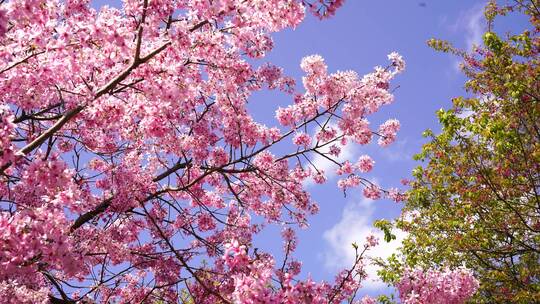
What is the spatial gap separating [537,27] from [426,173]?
5242 millimetres

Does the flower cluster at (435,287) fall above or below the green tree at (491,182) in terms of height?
below

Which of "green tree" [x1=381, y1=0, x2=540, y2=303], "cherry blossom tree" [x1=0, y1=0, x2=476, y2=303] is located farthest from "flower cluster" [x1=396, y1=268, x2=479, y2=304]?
"green tree" [x1=381, y1=0, x2=540, y2=303]

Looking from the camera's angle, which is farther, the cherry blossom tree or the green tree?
the green tree

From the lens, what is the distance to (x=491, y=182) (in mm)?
10953

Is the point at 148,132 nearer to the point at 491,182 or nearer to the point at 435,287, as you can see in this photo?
the point at 435,287

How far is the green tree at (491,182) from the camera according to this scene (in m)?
11.6

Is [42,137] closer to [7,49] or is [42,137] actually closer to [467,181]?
[7,49]

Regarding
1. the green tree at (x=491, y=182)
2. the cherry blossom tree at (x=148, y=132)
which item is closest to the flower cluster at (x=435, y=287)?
the cherry blossom tree at (x=148, y=132)

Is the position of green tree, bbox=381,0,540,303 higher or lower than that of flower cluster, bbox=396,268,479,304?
higher

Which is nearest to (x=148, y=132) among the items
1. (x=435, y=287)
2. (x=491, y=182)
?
(x=435, y=287)

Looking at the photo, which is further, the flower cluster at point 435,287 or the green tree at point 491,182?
the green tree at point 491,182

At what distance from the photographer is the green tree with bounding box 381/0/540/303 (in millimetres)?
11586

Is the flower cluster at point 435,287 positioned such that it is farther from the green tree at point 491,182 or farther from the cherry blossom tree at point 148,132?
the green tree at point 491,182

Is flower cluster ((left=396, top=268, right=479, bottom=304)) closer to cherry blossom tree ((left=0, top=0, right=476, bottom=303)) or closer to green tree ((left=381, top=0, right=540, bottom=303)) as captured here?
cherry blossom tree ((left=0, top=0, right=476, bottom=303))
